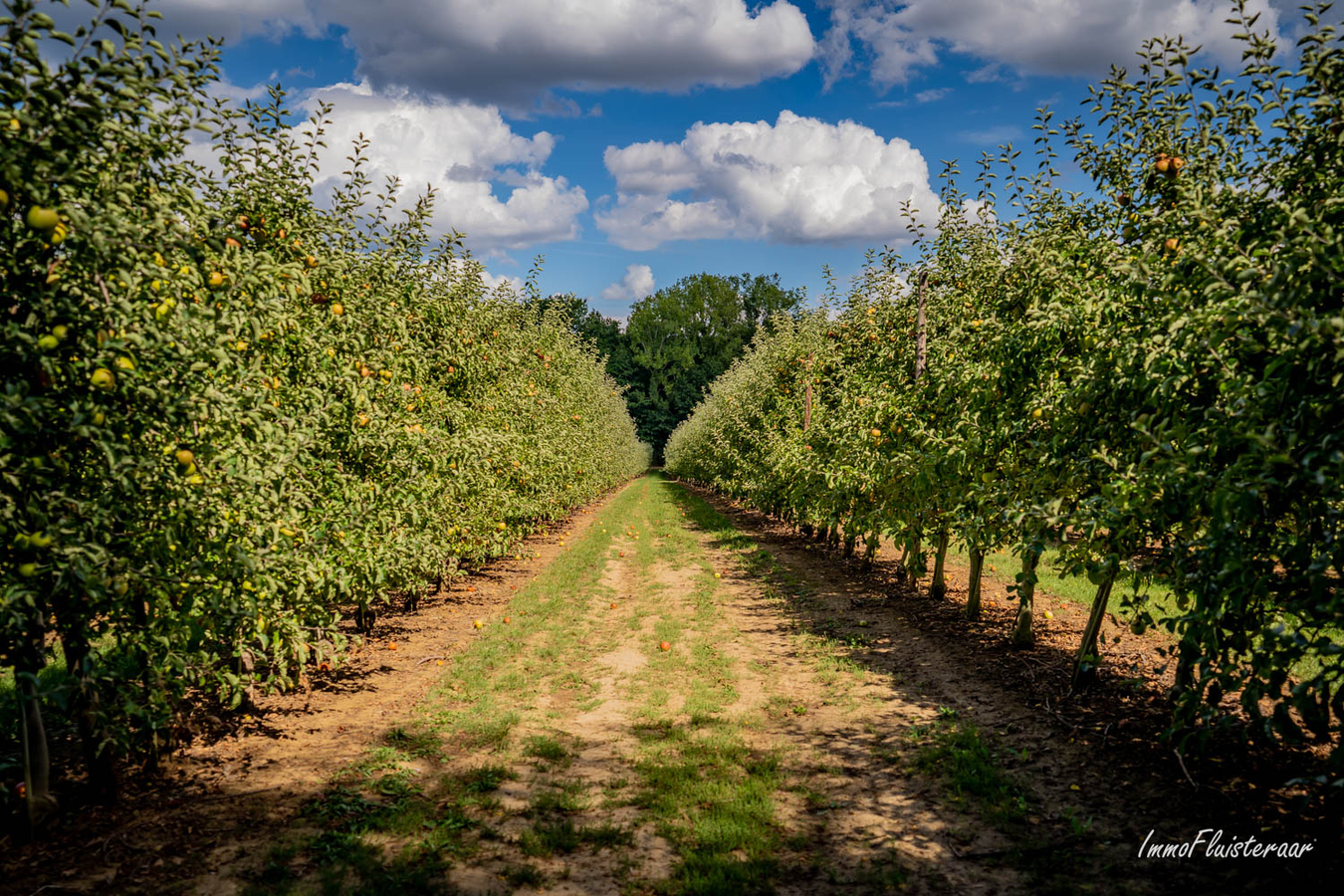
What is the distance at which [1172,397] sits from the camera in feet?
14.6

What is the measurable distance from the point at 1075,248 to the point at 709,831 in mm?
6178

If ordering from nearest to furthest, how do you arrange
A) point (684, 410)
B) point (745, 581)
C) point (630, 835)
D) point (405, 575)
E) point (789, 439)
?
point (630, 835)
point (405, 575)
point (745, 581)
point (789, 439)
point (684, 410)

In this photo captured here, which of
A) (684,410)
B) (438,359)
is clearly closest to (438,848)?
(438,359)

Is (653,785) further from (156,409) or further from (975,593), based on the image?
(975,593)

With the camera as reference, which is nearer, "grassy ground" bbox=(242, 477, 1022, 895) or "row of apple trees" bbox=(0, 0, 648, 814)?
"row of apple trees" bbox=(0, 0, 648, 814)

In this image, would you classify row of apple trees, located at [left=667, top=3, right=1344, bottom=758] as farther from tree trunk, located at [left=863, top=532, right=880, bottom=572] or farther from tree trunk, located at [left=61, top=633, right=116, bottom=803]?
tree trunk, located at [left=61, top=633, right=116, bottom=803]

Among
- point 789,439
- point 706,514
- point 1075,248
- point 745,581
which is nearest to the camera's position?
point 1075,248

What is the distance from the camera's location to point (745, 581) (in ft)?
45.5

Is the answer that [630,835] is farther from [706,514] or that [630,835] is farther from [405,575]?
[706,514]

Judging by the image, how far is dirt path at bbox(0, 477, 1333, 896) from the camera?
4195mm

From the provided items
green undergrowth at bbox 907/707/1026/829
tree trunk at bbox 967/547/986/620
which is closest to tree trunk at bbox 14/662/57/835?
green undergrowth at bbox 907/707/1026/829

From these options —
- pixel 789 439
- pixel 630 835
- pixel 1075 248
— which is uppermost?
pixel 1075 248

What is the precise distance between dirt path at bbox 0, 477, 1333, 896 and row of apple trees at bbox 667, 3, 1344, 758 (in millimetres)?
1098

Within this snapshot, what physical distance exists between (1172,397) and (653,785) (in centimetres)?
461
